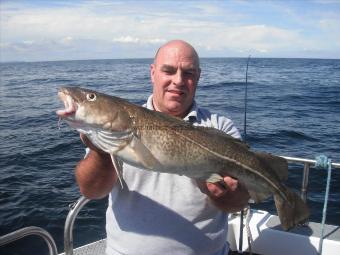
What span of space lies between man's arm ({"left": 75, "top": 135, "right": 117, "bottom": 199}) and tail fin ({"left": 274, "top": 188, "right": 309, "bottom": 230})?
5.02 ft

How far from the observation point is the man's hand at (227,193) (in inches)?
130

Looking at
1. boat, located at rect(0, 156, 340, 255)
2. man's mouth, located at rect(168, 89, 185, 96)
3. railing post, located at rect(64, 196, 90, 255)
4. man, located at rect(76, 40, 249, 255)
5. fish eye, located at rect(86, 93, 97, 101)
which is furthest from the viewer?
boat, located at rect(0, 156, 340, 255)

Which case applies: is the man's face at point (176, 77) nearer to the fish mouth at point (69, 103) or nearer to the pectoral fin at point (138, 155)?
the pectoral fin at point (138, 155)

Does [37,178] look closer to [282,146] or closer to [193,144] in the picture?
[282,146]

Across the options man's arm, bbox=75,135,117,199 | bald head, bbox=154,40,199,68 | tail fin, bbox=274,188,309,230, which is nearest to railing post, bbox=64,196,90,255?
man's arm, bbox=75,135,117,199

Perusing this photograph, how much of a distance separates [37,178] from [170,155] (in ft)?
34.3

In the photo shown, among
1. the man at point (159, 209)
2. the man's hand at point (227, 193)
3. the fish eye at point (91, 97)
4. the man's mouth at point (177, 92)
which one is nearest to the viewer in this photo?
the fish eye at point (91, 97)

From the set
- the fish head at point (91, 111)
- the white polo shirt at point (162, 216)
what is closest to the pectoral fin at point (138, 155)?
the fish head at point (91, 111)

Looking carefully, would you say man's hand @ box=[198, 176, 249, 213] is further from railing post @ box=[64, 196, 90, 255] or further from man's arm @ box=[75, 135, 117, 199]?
railing post @ box=[64, 196, 90, 255]

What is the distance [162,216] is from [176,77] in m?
1.41

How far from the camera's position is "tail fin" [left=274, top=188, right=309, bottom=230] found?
3.50 meters

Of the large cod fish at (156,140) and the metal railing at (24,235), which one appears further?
the metal railing at (24,235)

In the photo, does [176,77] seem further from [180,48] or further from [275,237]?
[275,237]

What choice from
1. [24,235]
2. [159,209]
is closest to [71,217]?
[24,235]
